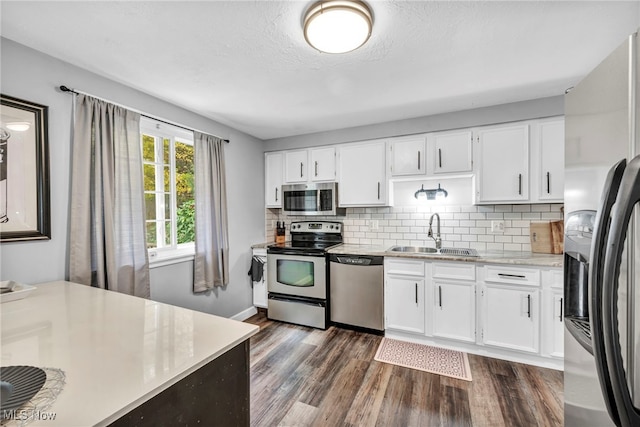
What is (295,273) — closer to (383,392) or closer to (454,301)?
(383,392)

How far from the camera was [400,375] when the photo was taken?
2.23m

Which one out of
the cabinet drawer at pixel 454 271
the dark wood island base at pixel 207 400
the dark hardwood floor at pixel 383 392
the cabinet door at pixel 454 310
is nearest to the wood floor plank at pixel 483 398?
the dark hardwood floor at pixel 383 392

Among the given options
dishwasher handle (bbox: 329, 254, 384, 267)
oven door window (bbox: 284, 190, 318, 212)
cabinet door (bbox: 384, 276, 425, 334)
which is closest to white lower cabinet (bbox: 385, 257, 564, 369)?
cabinet door (bbox: 384, 276, 425, 334)

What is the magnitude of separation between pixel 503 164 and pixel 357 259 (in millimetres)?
1726

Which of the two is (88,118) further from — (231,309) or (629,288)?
(629,288)

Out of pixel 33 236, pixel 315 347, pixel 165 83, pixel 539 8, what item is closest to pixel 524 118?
pixel 539 8

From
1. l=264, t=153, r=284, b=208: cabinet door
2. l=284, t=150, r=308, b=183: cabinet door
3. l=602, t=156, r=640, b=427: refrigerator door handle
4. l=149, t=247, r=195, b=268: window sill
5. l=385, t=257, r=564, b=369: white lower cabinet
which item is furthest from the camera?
l=264, t=153, r=284, b=208: cabinet door

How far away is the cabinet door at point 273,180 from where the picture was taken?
377cm

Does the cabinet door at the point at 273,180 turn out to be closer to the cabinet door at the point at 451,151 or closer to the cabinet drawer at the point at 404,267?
the cabinet drawer at the point at 404,267

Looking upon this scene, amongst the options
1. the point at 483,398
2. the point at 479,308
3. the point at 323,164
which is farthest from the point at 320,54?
the point at 483,398

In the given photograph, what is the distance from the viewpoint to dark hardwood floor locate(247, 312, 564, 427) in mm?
1768

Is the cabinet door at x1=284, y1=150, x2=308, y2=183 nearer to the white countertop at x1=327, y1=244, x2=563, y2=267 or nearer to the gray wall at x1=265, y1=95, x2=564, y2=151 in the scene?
the gray wall at x1=265, y1=95, x2=564, y2=151

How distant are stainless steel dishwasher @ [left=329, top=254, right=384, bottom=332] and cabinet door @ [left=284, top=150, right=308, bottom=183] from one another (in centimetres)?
116

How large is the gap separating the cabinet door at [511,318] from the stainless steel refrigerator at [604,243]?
4.96ft
